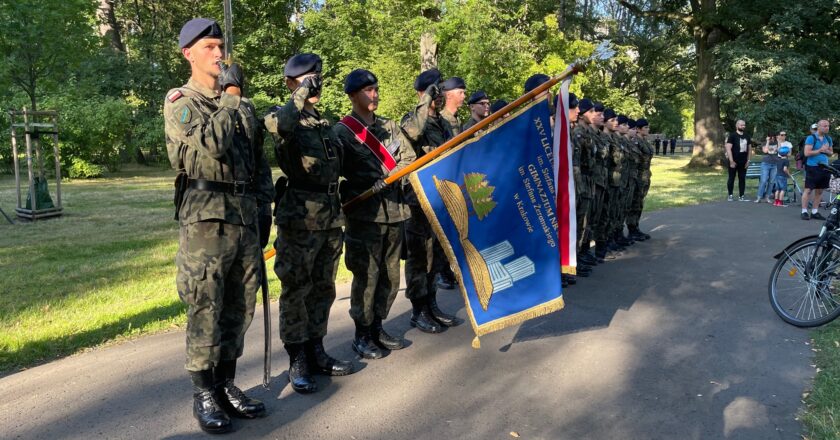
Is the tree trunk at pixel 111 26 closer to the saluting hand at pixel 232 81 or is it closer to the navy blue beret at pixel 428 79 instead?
the navy blue beret at pixel 428 79

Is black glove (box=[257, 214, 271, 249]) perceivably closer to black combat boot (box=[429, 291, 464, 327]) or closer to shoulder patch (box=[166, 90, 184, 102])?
shoulder patch (box=[166, 90, 184, 102])

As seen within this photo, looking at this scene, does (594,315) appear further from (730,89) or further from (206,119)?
(730,89)

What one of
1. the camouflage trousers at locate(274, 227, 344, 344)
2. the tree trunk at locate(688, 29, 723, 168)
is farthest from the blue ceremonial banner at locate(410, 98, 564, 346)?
the tree trunk at locate(688, 29, 723, 168)

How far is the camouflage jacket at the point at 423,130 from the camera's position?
15.4 feet

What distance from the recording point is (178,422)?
342 cm

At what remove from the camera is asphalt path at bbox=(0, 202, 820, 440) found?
3.36m

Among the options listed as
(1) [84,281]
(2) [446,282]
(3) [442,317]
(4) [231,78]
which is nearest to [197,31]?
(4) [231,78]

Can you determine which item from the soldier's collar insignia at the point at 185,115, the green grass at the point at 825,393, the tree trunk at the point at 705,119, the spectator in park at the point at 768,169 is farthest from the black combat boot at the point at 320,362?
the tree trunk at the point at 705,119

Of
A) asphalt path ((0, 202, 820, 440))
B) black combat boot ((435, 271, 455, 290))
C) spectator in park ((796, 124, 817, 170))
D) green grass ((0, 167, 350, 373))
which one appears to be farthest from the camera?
spectator in park ((796, 124, 817, 170))

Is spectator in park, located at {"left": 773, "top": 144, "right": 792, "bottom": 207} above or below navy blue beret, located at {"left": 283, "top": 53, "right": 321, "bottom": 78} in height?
below

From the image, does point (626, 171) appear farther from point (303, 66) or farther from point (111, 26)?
point (111, 26)

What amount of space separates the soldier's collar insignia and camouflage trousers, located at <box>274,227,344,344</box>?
1.04 m

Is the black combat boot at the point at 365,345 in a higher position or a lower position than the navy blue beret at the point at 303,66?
lower

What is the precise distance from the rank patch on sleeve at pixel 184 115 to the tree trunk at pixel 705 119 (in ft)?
87.3
